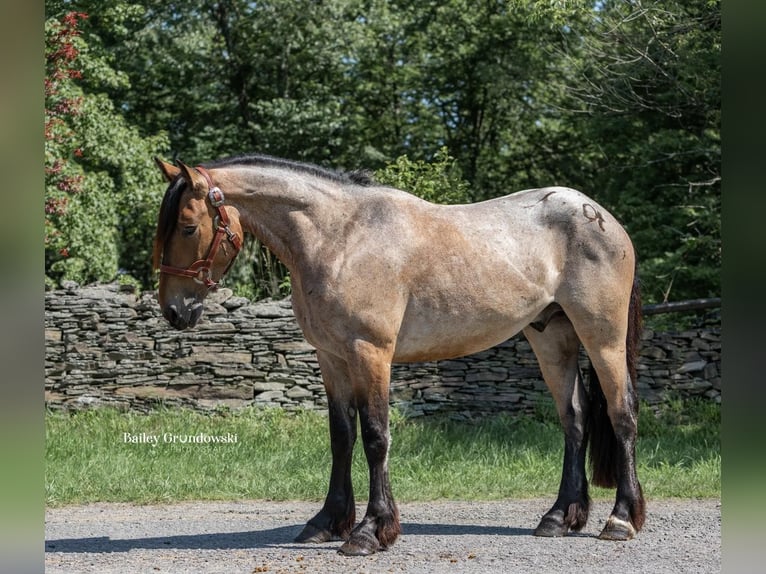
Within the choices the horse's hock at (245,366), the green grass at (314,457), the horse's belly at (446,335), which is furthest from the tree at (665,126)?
the horse's belly at (446,335)

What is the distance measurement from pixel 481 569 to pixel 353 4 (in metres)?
14.7

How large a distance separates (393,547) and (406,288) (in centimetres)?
151

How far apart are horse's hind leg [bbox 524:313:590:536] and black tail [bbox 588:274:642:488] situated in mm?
61

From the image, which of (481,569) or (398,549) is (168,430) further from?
(481,569)

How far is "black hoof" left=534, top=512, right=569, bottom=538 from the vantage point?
5.71m

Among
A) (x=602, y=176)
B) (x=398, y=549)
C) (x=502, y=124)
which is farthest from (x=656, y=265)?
(x=398, y=549)

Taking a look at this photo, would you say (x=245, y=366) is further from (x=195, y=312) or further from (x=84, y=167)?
(x=195, y=312)

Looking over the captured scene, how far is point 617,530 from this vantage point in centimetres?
554

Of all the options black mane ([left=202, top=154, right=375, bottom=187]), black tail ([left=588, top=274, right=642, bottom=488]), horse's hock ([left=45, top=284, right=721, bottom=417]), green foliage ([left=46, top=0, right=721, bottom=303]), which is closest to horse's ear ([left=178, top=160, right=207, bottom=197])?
black mane ([left=202, top=154, right=375, bottom=187])

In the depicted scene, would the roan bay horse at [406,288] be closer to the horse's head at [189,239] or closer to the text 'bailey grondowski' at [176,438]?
the horse's head at [189,239]

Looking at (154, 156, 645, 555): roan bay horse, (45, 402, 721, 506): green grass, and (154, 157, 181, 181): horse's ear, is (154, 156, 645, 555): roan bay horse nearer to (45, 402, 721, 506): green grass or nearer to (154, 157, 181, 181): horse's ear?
(154, 157, 181, 181): horse's ear

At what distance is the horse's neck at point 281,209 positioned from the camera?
523 centimetres

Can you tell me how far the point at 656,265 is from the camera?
1376 centimetres
